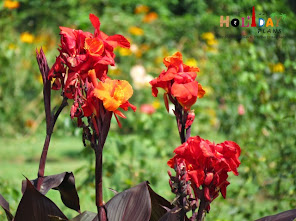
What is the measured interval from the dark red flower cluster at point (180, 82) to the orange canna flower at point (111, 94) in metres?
0.13

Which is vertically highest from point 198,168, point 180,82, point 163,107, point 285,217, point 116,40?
point 116,40

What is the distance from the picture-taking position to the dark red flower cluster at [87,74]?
3.81ft

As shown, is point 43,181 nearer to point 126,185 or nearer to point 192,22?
point 126,185

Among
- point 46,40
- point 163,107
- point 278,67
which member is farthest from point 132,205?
point 46,40

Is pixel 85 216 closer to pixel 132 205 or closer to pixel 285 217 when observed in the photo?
pixel 132 205

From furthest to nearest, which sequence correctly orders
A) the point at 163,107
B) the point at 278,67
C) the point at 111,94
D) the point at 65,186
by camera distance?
the point at 163,107, the point at 278,67, the point at 65,186, the point at 111,94

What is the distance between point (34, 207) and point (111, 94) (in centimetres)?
35

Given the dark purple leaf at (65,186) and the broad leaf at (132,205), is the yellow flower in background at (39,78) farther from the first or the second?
the broad leaf at (132,205)

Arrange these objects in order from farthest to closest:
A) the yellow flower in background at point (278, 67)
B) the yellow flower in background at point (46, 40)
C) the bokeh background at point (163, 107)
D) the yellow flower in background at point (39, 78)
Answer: the yellow flower in background at point (46, 40) < the yellow flower in background at point (39, 78) < the yellow flower in background at point (278, 67) < the bokeh background at point (163, 107)

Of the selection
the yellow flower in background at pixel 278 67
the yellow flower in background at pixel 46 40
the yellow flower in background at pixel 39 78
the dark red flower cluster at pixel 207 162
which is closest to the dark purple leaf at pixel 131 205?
the dark red flower cluster at pixel 207 162

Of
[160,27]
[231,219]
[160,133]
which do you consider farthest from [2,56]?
[231,219]

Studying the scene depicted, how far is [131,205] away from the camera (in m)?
1.25

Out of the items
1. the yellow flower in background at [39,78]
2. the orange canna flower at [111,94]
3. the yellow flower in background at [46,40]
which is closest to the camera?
the orange canna flower at [111,94]

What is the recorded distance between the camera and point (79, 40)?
1.23m
